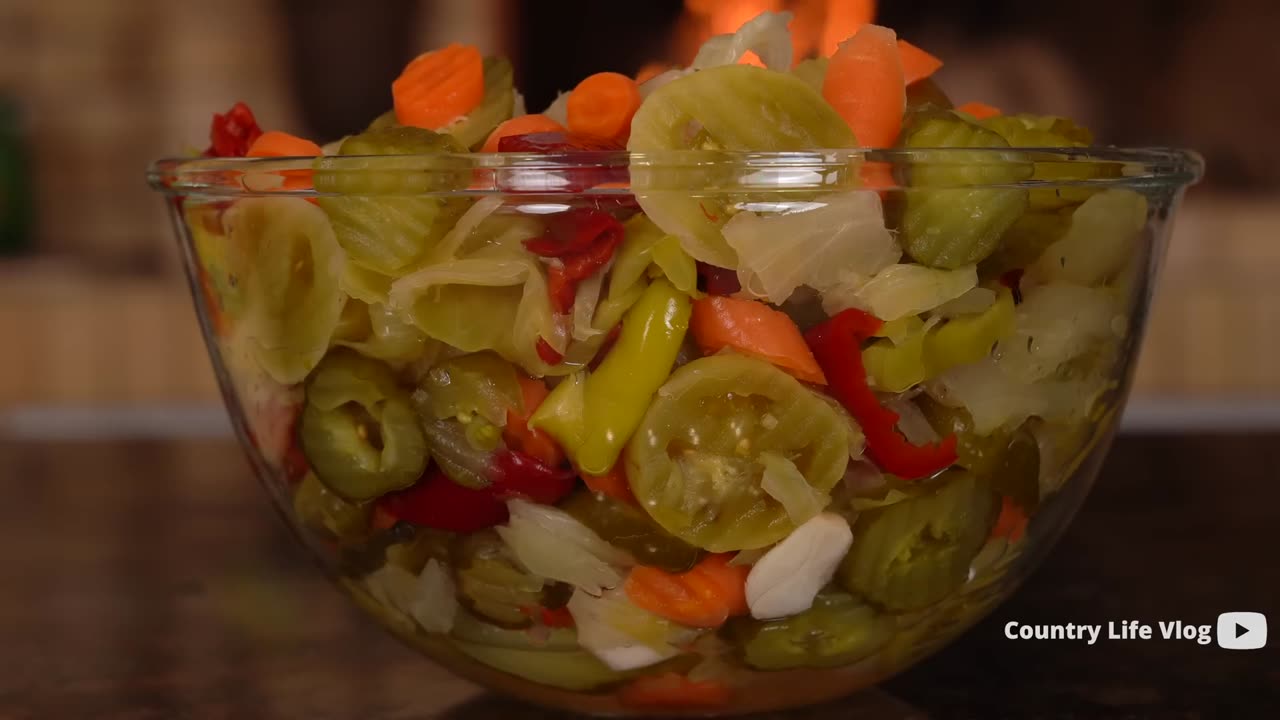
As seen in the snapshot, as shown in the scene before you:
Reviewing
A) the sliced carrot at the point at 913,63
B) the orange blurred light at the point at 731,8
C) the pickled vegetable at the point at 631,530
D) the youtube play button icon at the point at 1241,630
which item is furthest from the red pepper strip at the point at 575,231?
the orange blurred light at the point at 731,8

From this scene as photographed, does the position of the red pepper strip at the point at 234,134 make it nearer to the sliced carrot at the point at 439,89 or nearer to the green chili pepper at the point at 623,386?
the sliced carrot at the point at 439,89

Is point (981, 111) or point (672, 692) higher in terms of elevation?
point (981, 111)

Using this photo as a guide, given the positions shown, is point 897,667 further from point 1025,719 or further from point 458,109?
point 458,109

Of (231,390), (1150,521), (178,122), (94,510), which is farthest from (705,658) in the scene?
(178,122)

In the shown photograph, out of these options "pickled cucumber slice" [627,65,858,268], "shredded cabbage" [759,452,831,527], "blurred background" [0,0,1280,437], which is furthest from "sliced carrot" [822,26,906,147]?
"blurred background" [0,0,1280,437]

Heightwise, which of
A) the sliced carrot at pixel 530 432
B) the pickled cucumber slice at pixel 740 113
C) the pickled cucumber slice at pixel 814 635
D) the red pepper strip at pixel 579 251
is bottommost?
the pickled cucumber slice at pixel 814 635

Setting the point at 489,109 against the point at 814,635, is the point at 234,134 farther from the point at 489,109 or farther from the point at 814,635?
the point at 814,635

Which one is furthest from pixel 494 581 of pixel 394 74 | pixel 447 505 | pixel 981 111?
pixel 394 74
